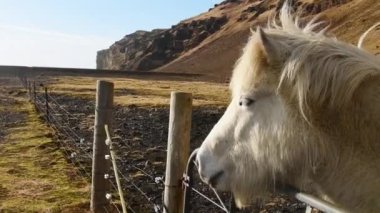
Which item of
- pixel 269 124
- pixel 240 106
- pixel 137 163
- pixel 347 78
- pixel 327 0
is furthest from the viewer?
pixel 327 0

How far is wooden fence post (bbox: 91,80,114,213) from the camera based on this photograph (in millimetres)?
6664

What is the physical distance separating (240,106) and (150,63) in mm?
136766

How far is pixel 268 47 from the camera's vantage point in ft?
9.14

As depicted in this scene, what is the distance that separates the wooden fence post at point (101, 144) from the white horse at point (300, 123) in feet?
12.1

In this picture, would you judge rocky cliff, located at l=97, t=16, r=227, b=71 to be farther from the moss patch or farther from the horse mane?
the horse mane

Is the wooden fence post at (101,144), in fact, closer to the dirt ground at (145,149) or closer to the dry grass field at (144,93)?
the dirt ground at (145,149)

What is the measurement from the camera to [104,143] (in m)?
6.87

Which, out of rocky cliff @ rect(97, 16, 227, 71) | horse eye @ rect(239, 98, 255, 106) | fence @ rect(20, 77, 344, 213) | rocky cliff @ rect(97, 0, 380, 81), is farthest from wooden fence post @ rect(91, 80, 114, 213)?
rocky cliff @ rect(97, 16, 227, 71)

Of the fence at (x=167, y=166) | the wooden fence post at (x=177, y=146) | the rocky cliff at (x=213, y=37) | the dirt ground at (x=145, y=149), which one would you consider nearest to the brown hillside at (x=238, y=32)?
the rocky cliff at (x=213, y=37)

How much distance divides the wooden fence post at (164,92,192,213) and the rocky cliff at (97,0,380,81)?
86.8 m

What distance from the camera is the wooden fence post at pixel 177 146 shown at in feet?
14.0

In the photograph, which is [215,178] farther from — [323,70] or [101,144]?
[101,144]

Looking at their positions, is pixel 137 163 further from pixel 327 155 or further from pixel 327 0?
pixel 327 0

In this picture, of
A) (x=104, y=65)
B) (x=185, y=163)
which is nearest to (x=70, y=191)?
(x=185, y=163)
